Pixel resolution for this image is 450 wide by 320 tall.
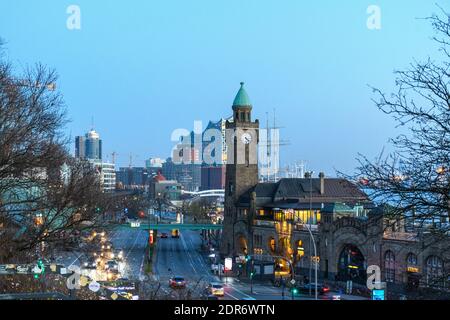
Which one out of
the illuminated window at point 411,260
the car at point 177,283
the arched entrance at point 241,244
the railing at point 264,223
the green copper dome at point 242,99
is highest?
the green copper dome at point 242,99

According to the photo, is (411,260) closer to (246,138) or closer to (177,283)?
(177,283)

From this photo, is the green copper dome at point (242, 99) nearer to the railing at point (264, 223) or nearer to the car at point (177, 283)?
the railing at point (264, 223)

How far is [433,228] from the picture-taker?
33.5 ft

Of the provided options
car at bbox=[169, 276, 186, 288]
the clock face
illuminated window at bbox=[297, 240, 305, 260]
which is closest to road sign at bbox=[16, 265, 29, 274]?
car at bbox=[169, 276, 186, 288]

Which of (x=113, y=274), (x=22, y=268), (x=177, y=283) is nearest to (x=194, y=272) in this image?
(x=113, y=274)

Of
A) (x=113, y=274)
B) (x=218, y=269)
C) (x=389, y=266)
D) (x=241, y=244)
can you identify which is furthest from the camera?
(x=241, y=244)

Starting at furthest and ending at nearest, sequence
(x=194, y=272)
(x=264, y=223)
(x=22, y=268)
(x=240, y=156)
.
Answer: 1. (x=240, y=156)
2. (x=264, y=223)
3. (x=194, y=272)
4. (x=22, y=268)

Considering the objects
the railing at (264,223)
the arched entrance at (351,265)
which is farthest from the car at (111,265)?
the arched entrance at (351,265)

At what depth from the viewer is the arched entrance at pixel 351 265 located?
55403 millimetres

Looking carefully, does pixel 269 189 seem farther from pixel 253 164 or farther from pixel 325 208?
pixel 325 208

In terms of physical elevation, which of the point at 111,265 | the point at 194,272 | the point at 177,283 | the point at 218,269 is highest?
the point at 177,283

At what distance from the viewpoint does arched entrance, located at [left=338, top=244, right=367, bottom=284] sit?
55.4m

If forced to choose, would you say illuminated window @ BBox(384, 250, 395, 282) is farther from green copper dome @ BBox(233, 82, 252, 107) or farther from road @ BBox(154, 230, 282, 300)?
green copper dome @ BBox(233, 82, 252, 107)

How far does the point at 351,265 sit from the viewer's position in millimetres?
57438
